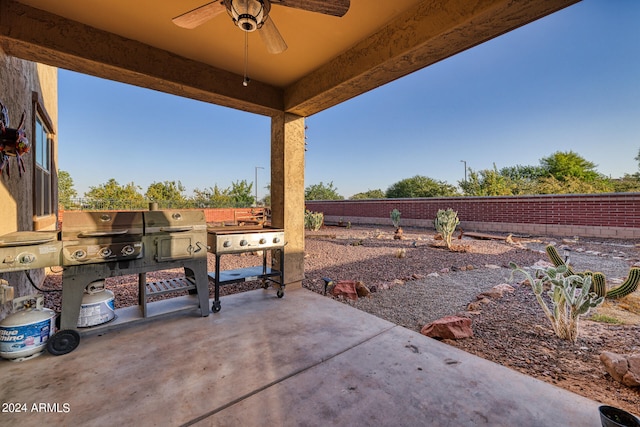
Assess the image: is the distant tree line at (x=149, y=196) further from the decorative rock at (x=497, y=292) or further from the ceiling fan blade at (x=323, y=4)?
the decorative rock at (x=497, y=292)

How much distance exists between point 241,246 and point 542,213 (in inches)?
474

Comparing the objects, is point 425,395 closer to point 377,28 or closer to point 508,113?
point 377,28

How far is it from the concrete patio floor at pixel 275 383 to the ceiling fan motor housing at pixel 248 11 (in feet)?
7.97

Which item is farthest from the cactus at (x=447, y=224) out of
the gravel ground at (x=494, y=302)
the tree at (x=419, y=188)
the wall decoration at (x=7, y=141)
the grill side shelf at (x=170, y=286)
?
the tree at (x=419, y=188)

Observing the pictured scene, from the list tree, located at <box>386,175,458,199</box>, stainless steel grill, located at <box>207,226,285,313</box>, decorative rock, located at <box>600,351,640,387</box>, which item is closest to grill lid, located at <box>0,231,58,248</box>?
stainless steel grill, located at <box>207,226,285,313</box>

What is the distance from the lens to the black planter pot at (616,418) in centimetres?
112

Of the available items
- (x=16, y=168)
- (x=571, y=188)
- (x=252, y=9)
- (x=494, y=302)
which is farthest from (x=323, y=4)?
(x=571, y=188)

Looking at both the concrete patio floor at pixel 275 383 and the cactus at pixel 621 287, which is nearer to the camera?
the concrete patio floor at pixel 275 383

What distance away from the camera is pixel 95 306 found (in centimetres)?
232

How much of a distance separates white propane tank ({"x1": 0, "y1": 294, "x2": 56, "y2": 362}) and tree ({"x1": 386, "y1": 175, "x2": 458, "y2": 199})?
89.9 ft

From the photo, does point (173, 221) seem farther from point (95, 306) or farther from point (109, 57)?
point (109, 57)

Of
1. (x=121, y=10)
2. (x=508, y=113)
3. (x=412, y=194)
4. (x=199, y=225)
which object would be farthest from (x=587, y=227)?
(x=412, y=194)

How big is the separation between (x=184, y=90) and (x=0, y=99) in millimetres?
1493

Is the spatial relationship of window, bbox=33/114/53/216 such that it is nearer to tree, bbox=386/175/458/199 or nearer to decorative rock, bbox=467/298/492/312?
decorative rock, bbox=467/298/492/312
